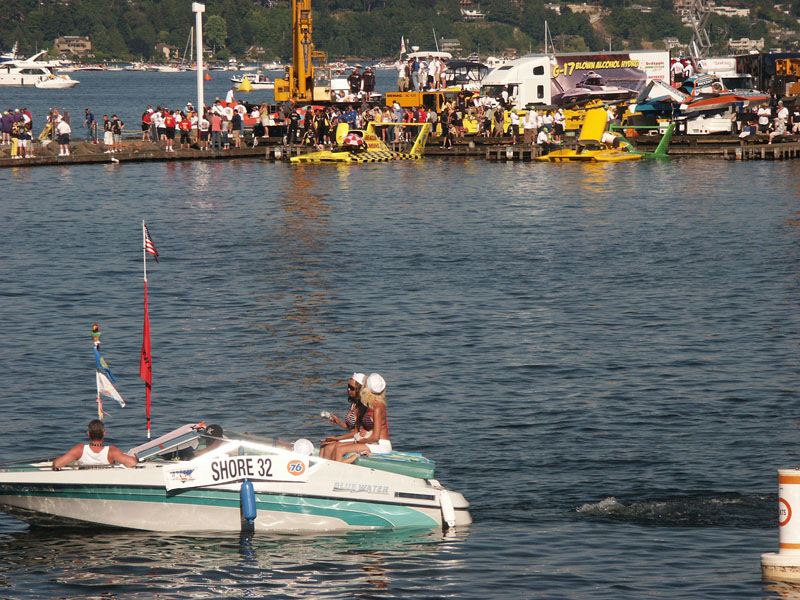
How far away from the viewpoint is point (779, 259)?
130 feet

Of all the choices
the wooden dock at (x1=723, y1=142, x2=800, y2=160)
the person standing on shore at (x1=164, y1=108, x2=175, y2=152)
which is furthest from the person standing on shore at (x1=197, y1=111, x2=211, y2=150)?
the wooden dock at (x1=723, y1=142, x2=800, y2=160)

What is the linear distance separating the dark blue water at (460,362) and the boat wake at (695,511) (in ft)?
0.16

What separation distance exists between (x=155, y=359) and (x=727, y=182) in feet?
126

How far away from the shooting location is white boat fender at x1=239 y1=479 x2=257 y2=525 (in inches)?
669

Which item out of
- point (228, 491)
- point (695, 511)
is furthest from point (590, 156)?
point (228, 491)

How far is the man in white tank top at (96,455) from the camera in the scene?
17078mm

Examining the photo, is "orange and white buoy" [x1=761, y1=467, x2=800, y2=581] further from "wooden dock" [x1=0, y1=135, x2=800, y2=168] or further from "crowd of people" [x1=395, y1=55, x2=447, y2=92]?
"crowd of people" [x1=395, y1=55, x2=447, y2=92]

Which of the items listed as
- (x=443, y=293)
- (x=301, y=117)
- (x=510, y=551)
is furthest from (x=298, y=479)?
(x=301, y=117)

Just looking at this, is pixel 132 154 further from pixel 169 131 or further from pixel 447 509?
pixel 447 509

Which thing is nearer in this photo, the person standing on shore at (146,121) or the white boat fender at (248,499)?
the white boat fender at (248,499)

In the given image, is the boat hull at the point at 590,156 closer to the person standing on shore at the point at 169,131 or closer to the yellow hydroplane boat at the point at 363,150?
the yellow hydroplane boat at the point at 363,150

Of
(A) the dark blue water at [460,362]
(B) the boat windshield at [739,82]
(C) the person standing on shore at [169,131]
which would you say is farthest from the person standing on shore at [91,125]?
(B) the boat windshield at [739,82]

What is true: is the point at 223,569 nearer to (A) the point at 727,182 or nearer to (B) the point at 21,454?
(B) the point at 21,454

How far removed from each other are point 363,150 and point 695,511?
163 ft
